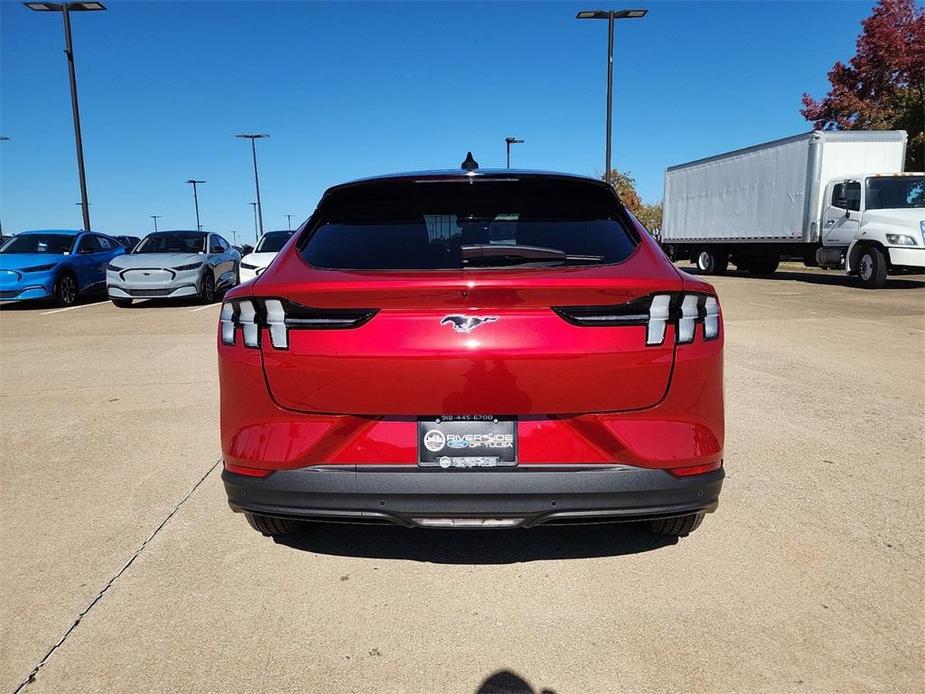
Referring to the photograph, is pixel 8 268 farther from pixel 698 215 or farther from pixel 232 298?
pixel 698 215

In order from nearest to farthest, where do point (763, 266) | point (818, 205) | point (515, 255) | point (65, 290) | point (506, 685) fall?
point (506, 685)
point (515, 255)
point (65, 290)
point (818, 205)
point (763, 266)

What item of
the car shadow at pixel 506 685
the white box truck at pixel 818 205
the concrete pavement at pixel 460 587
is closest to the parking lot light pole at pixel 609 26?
the white box truck at pixel 818 205

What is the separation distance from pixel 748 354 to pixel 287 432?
6.38 meters

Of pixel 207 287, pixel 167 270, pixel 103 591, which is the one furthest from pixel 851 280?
pixel 103 591

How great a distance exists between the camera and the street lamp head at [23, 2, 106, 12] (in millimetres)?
18469

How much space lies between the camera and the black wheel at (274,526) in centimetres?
279

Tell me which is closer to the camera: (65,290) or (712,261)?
(65,290)

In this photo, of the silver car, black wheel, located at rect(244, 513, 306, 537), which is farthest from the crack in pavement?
the silver car

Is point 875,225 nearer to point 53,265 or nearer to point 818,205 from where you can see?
point 818,205

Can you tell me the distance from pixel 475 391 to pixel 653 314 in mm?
662

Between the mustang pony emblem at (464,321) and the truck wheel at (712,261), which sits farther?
the truck wheel at (712,261)

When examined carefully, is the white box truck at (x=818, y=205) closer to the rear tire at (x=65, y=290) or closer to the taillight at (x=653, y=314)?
the taillight at (x=653, y=314)

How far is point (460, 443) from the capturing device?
226 cm

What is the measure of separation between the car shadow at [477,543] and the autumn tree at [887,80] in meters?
24.1
